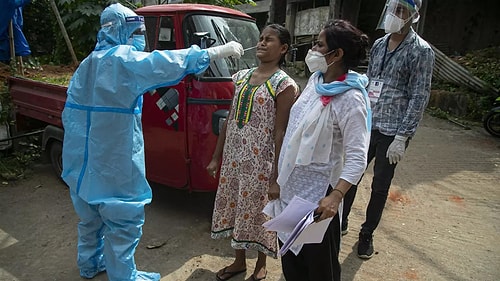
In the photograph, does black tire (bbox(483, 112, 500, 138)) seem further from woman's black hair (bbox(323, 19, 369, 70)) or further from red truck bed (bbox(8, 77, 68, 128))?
red truck bed (bbox(8, 77, 68, 128))

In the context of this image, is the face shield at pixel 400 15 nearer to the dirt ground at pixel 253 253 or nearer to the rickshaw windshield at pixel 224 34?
the rickshaw windshield at pixel 224 34

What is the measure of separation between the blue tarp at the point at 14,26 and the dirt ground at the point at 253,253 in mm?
1603

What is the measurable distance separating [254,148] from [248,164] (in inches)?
4.5

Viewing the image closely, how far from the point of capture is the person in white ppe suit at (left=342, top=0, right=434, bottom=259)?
2.63 m

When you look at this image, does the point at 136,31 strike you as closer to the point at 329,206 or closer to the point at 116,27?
the point at 116,27

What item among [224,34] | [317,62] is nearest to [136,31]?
[224,34]

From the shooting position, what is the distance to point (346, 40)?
1.74 m

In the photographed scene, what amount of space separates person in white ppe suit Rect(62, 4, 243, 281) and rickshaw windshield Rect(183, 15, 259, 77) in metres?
0.67

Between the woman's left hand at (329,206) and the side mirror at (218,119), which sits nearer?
the woman's left hand at (329,206)

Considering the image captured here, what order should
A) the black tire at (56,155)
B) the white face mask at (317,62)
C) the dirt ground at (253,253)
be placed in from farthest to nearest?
the black tire at (56,155) < the dirt ground at (253,253) < the white face mask at (317,62)

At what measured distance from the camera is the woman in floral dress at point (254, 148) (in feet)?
7.58

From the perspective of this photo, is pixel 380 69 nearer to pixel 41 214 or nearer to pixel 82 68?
pixel 82 68

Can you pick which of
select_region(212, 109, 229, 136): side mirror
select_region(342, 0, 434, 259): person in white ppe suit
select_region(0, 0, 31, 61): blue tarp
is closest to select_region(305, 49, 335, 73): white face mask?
select_region(342, 0, 434, 259): person in white ppe suit

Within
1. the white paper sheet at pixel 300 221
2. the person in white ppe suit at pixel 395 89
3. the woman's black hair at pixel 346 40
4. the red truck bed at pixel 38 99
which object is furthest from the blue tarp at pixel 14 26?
the white paper sheet at pixel 300 221
